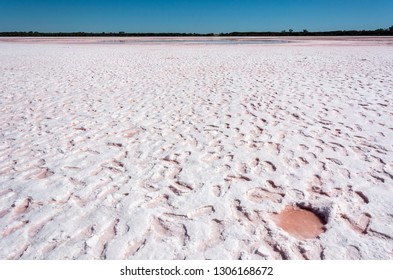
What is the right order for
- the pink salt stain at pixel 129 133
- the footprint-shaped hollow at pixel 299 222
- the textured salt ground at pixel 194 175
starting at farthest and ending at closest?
the pink salt stain at pixel 129 133 < the footprint-shaped hollow at pixel 299 222 < the textured salt ground at pixel 194 175

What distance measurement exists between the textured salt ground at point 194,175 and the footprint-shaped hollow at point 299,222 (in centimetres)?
6

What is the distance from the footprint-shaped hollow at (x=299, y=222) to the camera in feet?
8.70

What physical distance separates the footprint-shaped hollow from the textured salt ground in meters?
0.06

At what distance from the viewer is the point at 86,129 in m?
5.18

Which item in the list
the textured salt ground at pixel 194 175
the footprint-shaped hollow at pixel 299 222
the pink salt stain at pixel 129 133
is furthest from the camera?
the pink salt stain at pixel 129 133

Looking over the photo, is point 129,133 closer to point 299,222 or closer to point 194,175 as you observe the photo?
point 194,175

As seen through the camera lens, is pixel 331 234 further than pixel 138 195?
No

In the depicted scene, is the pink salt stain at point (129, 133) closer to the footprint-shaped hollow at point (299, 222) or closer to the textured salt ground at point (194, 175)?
the textured salt ground at point (194, 175)

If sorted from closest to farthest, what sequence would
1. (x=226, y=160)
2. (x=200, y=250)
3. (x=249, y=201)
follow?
(x=200, y=250)
(x=249, y=201)
(x=226, y=160)

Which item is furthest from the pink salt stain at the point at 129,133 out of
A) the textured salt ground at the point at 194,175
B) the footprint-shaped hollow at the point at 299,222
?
the footprint-shaped hollow at the point at 299,222
